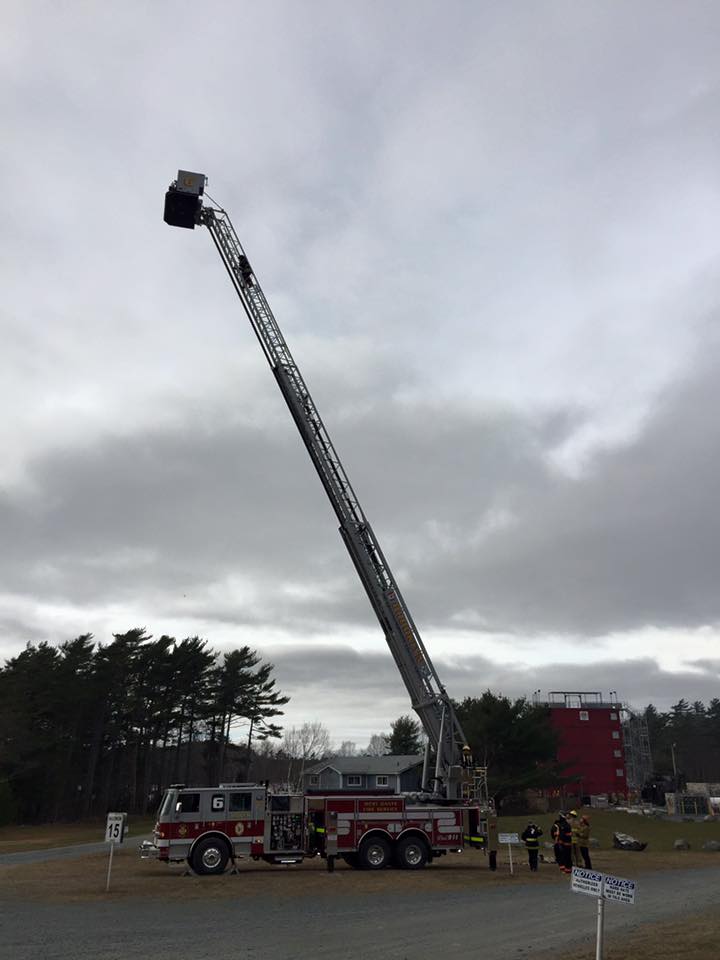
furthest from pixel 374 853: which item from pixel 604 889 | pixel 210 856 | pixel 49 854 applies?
pixel 49 854

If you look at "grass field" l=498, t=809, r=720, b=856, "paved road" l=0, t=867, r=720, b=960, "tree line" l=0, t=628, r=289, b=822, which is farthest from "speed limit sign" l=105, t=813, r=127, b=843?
"tree line" l=0, t=628, r=289, b=822

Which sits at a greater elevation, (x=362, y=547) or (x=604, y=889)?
(x=362, y=547)

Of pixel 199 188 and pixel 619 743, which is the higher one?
pixel 199 188

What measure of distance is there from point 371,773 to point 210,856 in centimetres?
4920

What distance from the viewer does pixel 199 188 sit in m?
26.0

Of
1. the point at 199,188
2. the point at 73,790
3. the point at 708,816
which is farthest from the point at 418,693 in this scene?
the point at 73,790

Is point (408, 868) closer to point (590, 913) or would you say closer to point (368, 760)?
point (590, 913)

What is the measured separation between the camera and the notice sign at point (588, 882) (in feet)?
29.1

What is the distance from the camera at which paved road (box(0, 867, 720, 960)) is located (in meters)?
11.3

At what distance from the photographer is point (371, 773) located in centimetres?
6775

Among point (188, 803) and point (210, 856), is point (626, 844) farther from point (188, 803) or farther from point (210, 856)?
point (188, 803)

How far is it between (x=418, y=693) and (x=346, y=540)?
209 inches

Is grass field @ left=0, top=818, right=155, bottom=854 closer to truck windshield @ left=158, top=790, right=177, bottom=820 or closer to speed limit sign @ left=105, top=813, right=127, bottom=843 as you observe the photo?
truck windshield @ left=158, top=790, right=177, bottom=820

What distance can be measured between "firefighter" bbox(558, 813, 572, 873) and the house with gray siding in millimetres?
42736
